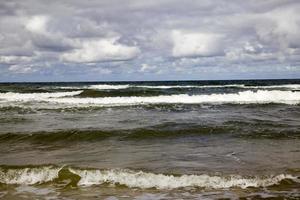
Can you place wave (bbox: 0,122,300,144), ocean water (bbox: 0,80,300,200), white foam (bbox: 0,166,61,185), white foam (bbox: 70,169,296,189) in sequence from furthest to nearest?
wave (bbox: 0,122,300,144) < white foam (bbox: 0,166,61,185) < white foam (bbox: 70,169,296,189) < ocean water (bbox: 0,80,300,200)

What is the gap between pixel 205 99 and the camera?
28422 millimetres

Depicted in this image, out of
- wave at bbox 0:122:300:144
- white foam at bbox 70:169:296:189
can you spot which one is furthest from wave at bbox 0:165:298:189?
wave at bbox 0:122:300:144

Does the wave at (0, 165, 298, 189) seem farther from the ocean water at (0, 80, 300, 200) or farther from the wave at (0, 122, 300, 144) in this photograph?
the wave at (0, 122, 300, 144)

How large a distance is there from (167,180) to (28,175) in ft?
9.18

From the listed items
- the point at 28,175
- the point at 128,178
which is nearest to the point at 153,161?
the point at 128,178

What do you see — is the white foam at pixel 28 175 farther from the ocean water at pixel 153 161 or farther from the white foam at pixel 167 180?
the white foam at pixel 167 180

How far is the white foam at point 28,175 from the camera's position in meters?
7.20

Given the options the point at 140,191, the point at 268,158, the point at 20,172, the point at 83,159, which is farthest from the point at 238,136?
the point at 20,172

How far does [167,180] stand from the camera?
684cm

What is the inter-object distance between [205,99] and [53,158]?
2069cm

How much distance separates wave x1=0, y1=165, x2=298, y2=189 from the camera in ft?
21.8

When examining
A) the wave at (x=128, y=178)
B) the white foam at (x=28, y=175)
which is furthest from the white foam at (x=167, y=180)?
the white foam at (x=28, y=175)

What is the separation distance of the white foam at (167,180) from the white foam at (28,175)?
652 millimetres

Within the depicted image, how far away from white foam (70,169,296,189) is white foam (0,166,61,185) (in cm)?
Result: 65
